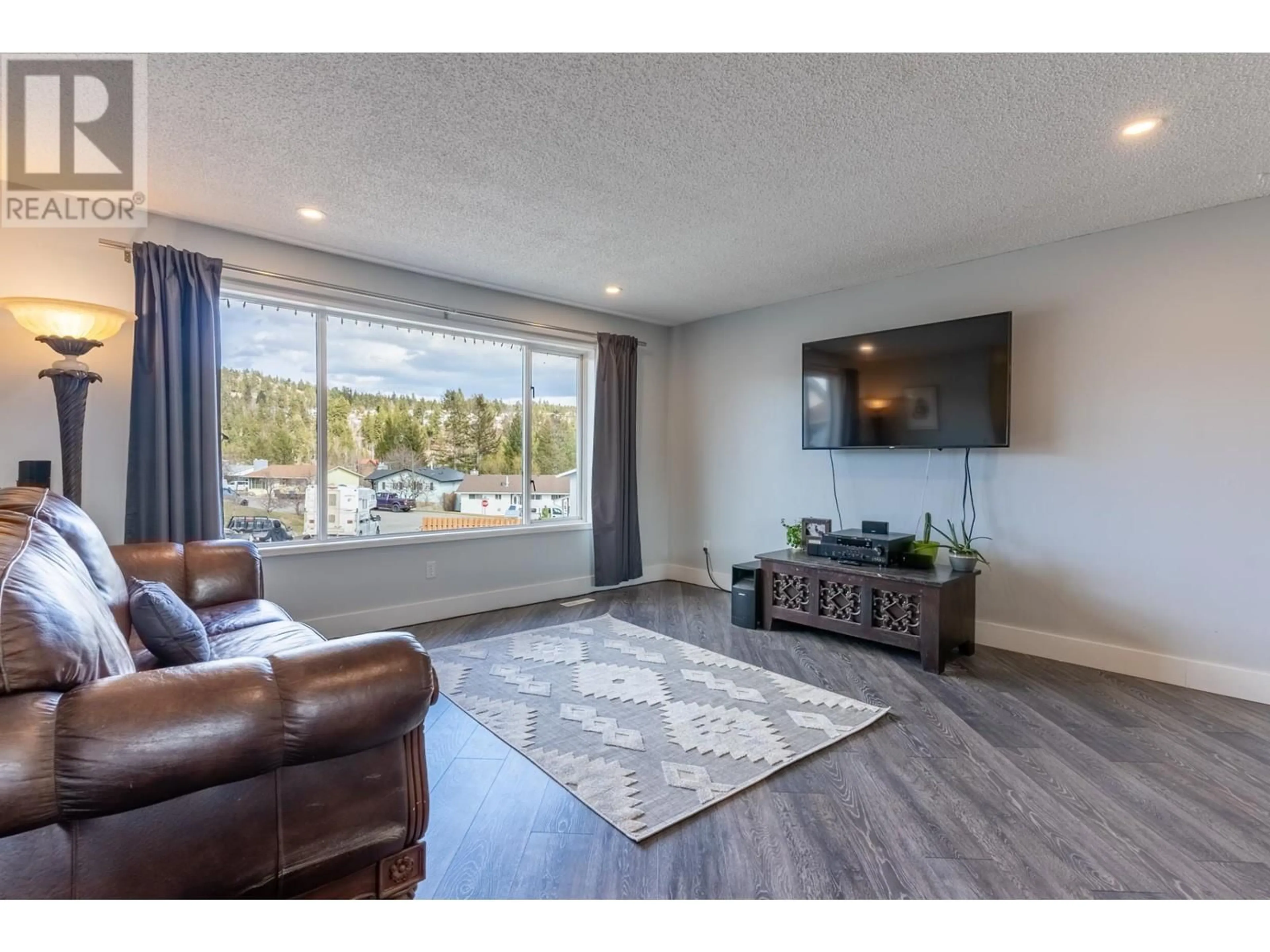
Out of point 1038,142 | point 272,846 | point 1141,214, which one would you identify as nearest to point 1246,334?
point 1141,214

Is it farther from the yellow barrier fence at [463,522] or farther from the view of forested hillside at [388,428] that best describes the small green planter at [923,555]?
the yellow barrier fence at [463,522]

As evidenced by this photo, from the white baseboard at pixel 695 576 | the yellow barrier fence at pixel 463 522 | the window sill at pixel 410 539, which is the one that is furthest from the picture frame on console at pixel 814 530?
the yellow barrier fence at pixel 463 522

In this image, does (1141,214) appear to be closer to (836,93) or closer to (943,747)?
(836,93)

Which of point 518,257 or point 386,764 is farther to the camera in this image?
point 518,257

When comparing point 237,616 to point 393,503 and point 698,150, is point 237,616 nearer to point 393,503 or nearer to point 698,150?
point 393,503

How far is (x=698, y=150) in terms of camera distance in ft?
7.34

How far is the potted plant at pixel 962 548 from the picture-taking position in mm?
3312

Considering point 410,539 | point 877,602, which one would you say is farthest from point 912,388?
point 410,539

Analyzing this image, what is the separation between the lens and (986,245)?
3.28 m

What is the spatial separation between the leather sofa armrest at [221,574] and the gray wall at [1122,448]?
11.9ft

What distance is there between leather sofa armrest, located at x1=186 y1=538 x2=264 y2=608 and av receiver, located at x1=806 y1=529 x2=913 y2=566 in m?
3.15

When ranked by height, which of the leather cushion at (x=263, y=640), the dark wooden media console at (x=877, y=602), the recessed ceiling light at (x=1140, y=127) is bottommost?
the dark wooden media console at (x=877, y=602)

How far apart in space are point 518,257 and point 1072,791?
3.59 m

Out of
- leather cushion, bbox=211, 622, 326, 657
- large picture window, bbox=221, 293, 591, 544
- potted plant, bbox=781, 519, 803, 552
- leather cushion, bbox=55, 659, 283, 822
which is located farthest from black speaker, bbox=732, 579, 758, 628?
leather cushion, bbox=55, 659, 283, 822
